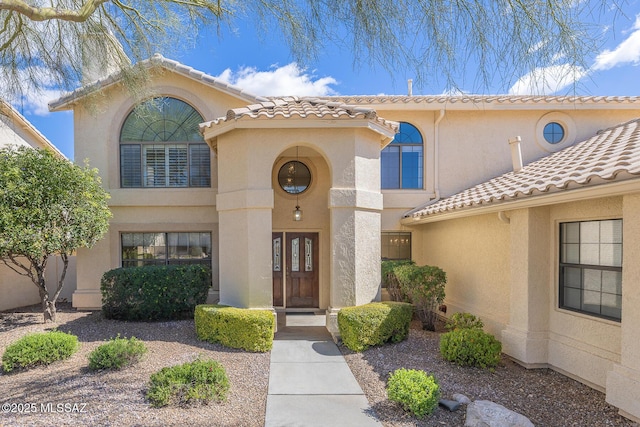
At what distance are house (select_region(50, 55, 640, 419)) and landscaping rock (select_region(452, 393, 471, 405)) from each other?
2.07 meters

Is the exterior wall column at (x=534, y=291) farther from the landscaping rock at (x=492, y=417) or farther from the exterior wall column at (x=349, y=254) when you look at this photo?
the exterior wall column at (x=349, y=254)

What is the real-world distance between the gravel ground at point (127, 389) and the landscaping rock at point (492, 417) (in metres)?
2.80

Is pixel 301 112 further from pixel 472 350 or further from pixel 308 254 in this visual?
pixel 472 350

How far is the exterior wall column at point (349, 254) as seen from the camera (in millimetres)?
7949

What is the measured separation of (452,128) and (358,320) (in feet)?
26.6

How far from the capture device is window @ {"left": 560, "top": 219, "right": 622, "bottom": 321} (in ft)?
17.8

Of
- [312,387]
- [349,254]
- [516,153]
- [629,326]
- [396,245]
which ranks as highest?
[516,153]

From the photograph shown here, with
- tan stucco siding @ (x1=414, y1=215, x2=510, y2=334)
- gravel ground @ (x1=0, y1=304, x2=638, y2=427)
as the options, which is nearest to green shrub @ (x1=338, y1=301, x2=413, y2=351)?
gravel ground @ (x1=0, y1=304, x2=638, y2=427)

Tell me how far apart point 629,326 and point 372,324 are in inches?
161

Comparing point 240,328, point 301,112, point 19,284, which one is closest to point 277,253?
point 240,328

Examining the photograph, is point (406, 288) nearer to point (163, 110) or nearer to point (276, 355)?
point (276, 355)

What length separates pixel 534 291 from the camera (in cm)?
649

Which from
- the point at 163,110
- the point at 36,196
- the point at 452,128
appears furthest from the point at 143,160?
the point at 452,128

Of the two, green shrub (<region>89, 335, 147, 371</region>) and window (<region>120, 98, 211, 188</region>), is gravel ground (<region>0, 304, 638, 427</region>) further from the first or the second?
window (<region>120, 98, 211, 188</region>)
